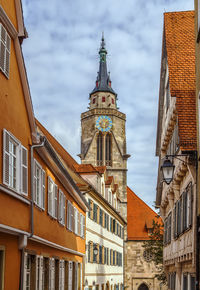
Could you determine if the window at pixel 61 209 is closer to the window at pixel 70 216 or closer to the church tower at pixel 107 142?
the window at pixel 70 216

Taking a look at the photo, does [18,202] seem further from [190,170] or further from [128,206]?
[128,206]

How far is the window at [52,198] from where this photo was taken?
15.7 metres

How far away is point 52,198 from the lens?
Answer: 1611 cm

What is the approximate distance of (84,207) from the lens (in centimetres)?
2634

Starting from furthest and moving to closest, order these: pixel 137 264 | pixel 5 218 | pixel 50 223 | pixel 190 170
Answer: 1. pixel 137 264
2. pixel 50 223
3. pixel 190 170
4. pixel 5 218

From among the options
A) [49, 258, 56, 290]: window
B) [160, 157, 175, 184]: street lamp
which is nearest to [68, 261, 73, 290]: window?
[49, 258, 56, 290]: window

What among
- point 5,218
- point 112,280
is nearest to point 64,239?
point 5,218

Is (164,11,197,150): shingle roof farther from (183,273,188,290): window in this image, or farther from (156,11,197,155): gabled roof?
(183,273,188,290): window

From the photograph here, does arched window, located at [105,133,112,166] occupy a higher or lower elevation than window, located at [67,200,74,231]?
higher

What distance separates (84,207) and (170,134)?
9186mm

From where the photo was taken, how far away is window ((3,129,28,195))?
10188mm

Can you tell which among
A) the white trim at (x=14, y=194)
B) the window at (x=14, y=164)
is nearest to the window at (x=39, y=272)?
the white trim at (x=14, y=194)

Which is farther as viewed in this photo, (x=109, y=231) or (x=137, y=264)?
(x=137, y=264)

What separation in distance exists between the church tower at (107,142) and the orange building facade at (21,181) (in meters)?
42.2
